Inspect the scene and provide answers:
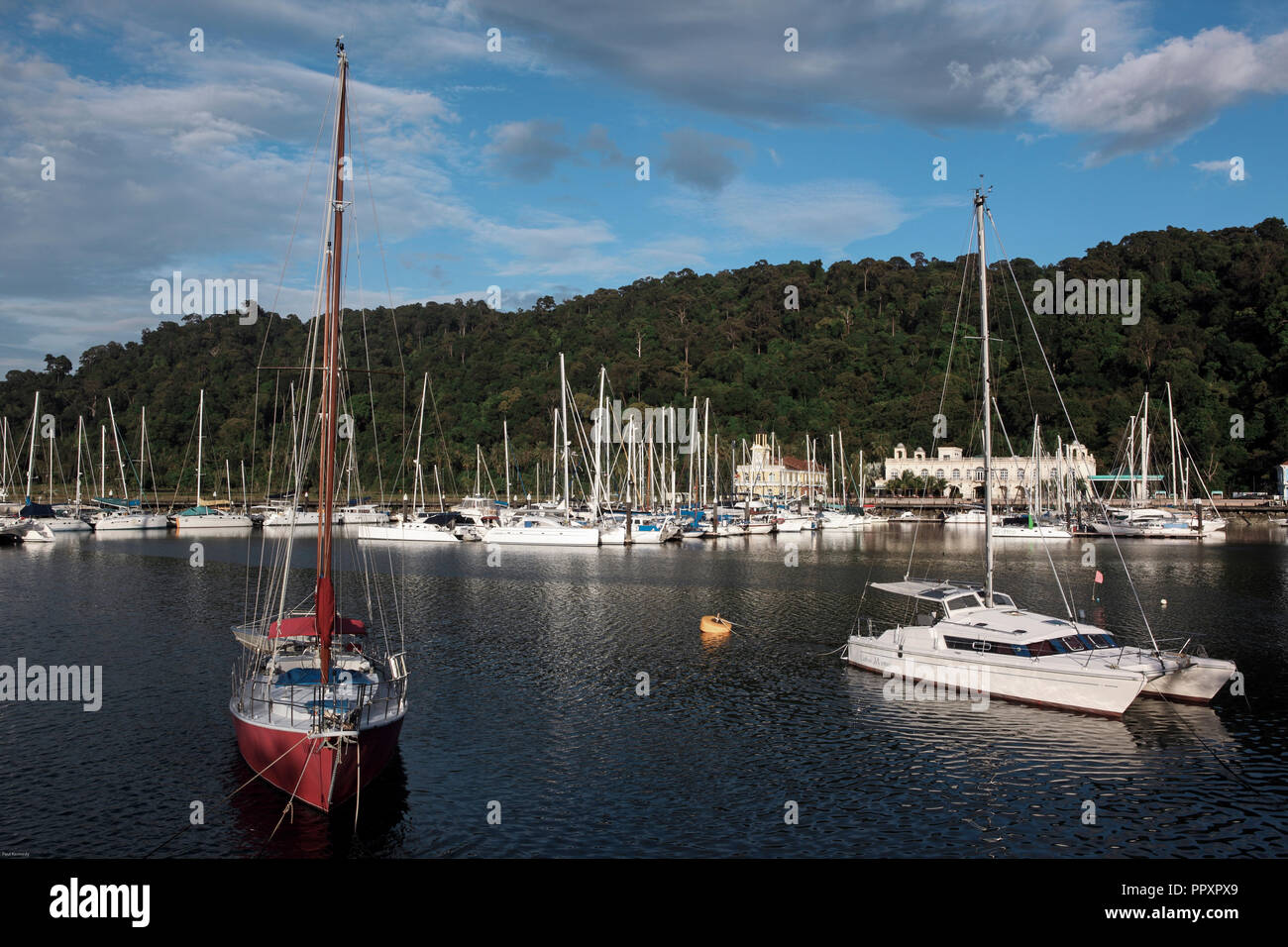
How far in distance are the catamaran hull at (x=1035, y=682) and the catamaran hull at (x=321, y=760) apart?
1742 centimetres

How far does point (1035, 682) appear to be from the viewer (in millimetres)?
27297

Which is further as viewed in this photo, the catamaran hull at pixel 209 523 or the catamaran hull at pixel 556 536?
the catamaran hull at pixel 209 523

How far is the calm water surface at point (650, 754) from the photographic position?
1872 cm

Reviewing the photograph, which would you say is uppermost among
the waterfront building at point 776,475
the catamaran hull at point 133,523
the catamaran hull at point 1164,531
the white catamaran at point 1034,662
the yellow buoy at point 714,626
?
the waterfront building at point 776,475

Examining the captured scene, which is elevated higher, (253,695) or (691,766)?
(253,695)

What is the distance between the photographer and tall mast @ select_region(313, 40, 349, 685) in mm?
19953

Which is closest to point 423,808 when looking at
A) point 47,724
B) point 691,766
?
point 691,766

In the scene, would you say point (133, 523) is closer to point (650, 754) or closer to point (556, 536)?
point (556, 536)

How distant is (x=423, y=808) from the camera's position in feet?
65.6

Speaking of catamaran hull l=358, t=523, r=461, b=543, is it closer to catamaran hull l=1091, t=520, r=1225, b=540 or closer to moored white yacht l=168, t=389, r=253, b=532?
moored white yacht l=168, t=389, r=253, b=532

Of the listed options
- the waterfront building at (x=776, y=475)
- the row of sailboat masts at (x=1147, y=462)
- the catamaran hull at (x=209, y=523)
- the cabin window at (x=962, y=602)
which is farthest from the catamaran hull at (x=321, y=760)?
the waterfront building at (x=776, y=475)

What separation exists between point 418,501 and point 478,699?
338 ft

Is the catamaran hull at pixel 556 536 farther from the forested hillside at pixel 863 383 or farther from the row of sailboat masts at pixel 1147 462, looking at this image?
the forested hillside at pixel 863 383
